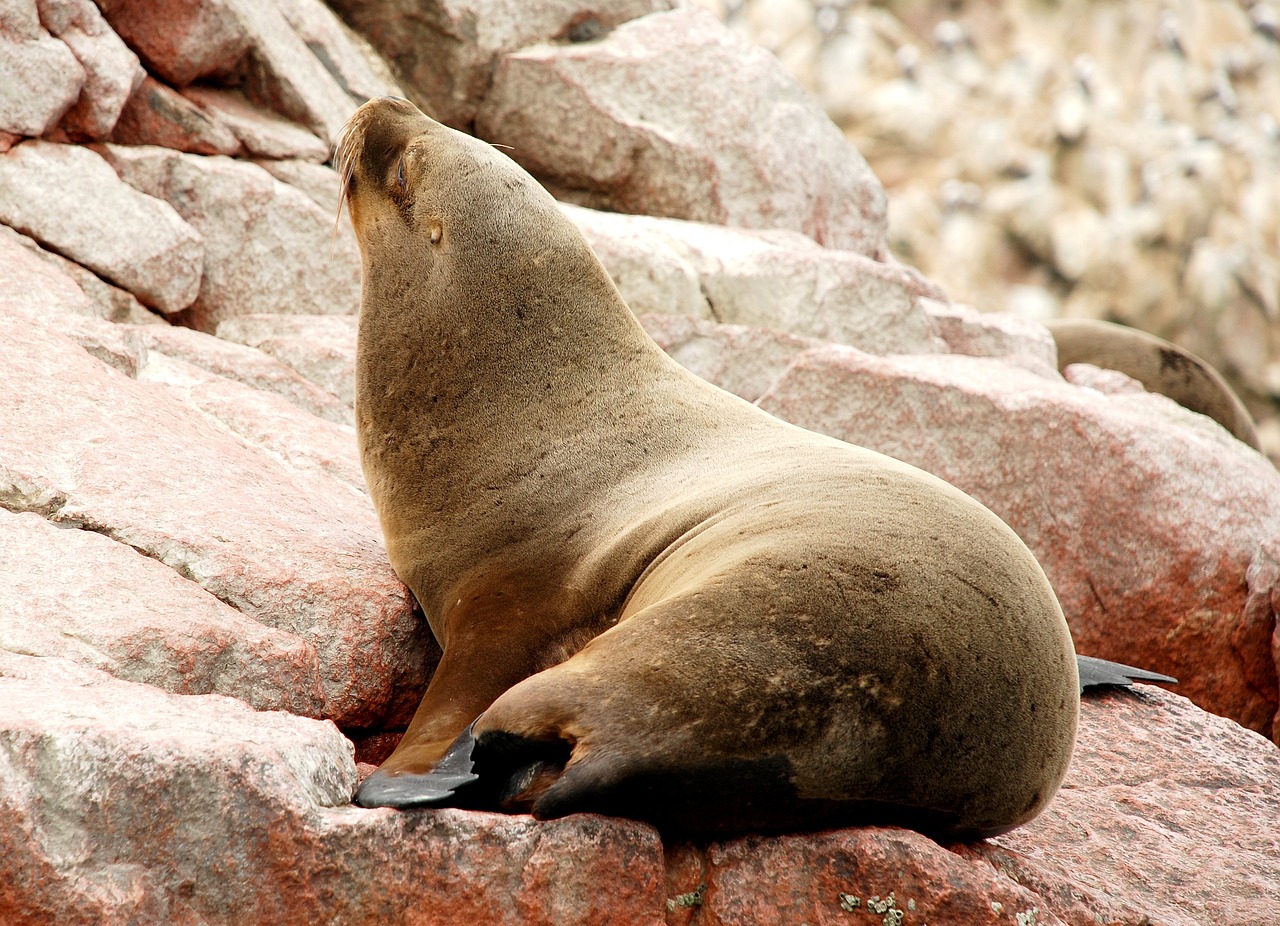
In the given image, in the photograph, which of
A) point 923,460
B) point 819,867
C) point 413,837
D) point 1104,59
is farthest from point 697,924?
point 1104,59

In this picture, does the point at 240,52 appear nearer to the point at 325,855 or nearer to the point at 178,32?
the point at 178,32

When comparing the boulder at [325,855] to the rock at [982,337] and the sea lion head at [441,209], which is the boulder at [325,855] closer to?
the sea lion head at [441,209]

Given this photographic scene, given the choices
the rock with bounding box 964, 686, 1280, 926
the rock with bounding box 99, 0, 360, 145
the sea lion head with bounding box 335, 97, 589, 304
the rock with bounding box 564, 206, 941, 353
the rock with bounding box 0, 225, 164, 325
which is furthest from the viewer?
the rock with bounding box 564, 206, 941, 353

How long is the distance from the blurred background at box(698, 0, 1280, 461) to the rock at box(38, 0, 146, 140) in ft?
81.3

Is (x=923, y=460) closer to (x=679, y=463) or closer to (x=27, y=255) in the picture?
(x=679, y=463)

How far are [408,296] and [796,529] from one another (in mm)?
1741

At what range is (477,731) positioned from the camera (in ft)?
8.63

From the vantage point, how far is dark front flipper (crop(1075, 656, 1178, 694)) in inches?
169

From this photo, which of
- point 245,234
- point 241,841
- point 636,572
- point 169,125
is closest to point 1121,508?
point 636,572

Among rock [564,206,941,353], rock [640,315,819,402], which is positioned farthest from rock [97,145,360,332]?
rock [640,315,819,402]

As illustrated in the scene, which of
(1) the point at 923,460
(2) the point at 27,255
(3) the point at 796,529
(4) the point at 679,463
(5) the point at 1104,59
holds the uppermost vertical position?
(3) the point at 796,529

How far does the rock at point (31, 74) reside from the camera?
594cm

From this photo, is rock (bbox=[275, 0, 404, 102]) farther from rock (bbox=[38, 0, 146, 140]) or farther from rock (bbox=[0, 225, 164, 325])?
rock (bbox=[0, 225, 164, 325])

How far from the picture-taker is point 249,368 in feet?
18.3
